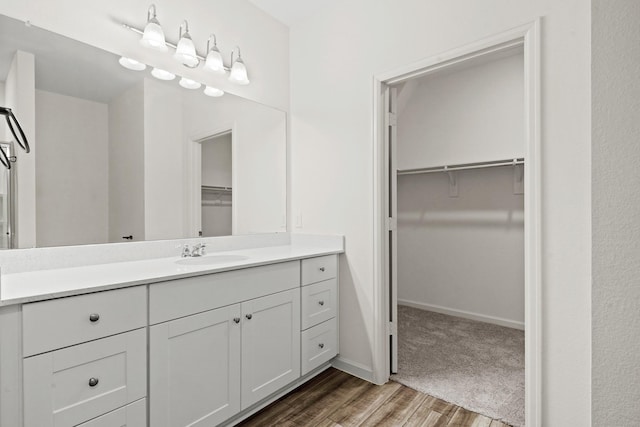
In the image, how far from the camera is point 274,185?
8.34 ft

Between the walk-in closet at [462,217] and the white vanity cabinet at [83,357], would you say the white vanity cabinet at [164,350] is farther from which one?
the walk-in closet at [462,217]

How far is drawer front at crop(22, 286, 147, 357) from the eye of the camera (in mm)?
1013

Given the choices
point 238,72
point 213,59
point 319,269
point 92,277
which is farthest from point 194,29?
point 319,269

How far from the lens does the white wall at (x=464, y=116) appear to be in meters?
2.95

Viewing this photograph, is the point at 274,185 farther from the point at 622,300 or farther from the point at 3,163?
the point at 622,300

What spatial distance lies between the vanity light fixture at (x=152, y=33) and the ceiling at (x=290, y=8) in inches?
33.1

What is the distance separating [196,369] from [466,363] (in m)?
1.89

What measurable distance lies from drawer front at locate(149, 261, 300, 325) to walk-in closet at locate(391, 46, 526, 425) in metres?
1.14

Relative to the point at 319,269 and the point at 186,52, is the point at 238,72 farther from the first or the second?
the point at 319,269

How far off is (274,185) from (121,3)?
55.3 inches

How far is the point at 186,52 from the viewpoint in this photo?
188 centimetres

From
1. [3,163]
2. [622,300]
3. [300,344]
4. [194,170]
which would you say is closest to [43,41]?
[3,163]

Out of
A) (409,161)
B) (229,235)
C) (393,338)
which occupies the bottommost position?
(393,338)

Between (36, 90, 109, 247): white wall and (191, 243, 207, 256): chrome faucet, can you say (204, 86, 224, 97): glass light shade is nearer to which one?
(36, 90, 109, 247): white wall
